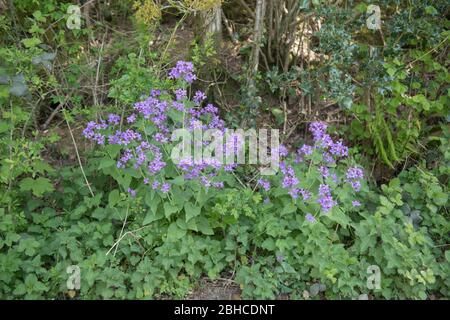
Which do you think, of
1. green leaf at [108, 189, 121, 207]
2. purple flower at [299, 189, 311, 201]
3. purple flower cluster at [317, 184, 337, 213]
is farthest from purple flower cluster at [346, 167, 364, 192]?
green leaf at [108, 189, 121, 207]

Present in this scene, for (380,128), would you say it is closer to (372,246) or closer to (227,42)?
(372,246)

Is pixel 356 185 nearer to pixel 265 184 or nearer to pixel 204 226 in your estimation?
pixel 265 184

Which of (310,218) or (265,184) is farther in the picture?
(265,184)

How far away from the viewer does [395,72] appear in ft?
14.1

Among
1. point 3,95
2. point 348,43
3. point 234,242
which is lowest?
point 234,242

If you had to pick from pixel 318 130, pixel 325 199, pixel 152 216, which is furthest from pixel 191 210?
pixel 318 130

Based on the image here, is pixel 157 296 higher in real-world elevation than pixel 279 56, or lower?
lower

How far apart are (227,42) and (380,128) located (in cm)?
162

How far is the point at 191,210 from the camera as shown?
3580mm

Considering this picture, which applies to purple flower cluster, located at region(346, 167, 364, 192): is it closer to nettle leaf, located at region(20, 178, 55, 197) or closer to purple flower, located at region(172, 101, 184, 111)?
purple flower, located at region(172, 101, 184, 111)

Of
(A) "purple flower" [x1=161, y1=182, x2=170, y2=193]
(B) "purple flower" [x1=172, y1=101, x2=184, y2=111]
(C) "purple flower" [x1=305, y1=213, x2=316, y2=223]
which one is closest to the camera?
(A) "purple flower" [x1=161, y1=182, x2=170, y2=193]

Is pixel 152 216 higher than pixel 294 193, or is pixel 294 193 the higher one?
pixel 294 193

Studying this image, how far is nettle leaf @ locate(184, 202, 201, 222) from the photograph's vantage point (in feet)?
11.7
